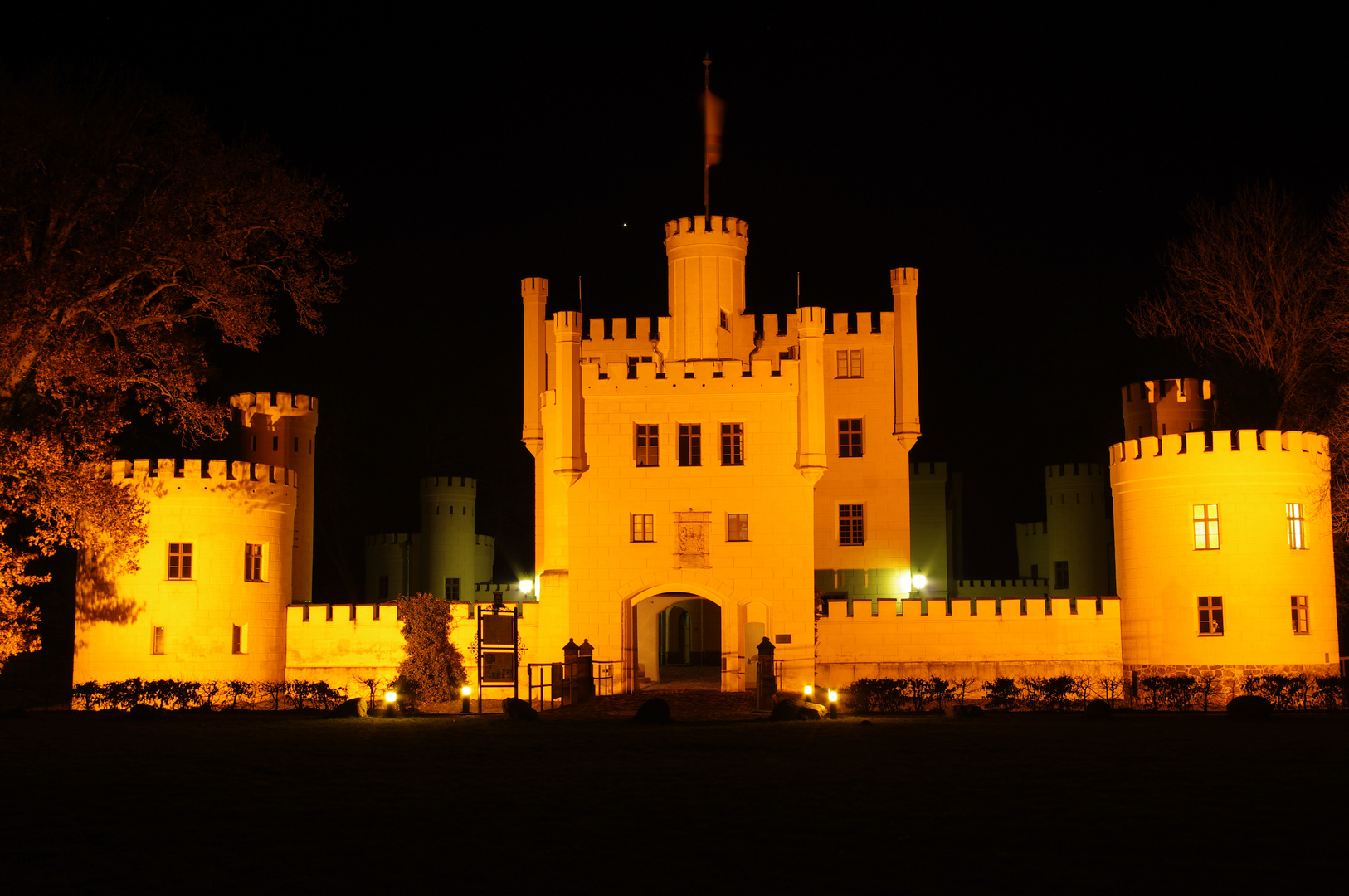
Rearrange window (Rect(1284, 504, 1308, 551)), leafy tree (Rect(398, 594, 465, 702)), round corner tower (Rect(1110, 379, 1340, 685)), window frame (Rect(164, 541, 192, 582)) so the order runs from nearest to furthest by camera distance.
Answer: round corner tower (Rect(1110, 379, 1340, 685)), window (Rect(1284, 504, 1308, 551)), leafy tree (Rect(398, 594, 465, 702)), window frame (Rect(164, 541, 192, 582))

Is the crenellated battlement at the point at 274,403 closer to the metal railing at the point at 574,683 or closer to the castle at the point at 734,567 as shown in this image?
the castle at the point at 734,567

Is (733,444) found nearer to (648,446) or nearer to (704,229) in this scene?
(648,446)

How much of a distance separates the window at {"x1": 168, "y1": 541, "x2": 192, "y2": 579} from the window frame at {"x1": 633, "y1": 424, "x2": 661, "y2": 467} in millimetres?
9849

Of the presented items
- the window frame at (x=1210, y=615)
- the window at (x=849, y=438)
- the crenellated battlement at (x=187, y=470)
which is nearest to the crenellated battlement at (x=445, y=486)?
the window at (x=849, y=438)

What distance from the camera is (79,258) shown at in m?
24.8

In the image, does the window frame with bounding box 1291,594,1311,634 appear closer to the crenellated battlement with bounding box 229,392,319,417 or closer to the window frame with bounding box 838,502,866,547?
the window frame with bounding box 838,502,866,547

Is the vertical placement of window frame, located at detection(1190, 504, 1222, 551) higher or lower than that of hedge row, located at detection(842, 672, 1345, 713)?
higher

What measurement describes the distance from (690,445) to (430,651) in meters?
6.98

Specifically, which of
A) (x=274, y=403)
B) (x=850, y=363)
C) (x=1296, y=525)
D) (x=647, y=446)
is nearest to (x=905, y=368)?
(x=850, y=363)


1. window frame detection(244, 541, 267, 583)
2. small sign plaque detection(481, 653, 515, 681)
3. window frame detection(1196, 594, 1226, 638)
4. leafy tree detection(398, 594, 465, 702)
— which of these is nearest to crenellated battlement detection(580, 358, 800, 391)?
leafy tree detection(398, 594, 465, 702)

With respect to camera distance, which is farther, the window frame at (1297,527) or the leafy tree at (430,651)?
the leafy tree at (430,651)

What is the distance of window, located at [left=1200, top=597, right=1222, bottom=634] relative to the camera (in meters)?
28.9

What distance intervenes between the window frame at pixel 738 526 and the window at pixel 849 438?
24.9ft

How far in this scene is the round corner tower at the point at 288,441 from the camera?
38375 millimetres
